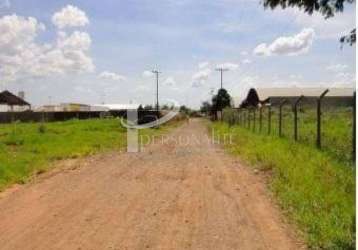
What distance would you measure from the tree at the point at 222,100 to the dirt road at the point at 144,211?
250ft

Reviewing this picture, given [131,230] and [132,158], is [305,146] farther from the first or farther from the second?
[131,230]

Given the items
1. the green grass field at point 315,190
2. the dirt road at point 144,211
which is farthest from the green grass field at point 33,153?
the green grass field at point 315,190

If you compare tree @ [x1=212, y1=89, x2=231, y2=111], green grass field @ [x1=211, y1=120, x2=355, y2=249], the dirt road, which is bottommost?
the dirt road

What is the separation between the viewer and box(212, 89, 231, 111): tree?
290ft

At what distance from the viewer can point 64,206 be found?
8023 mm

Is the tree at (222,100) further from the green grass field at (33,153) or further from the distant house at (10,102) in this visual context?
the green grass field at (33,153)

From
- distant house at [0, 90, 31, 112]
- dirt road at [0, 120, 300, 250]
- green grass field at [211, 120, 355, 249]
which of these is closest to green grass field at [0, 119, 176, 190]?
dirt road at [0, 120, 300, 250]

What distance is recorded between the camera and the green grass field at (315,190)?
6137 millimetres

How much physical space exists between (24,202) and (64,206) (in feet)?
2.95

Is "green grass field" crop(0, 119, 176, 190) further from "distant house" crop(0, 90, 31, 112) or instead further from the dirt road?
"distant house" crop(0, 90, 31, 112)

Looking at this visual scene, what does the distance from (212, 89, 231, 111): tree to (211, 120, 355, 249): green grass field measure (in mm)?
74162

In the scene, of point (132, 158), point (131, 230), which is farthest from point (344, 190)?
point (132, 158)

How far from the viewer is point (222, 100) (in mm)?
89250

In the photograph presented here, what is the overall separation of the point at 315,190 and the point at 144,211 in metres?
2.85
